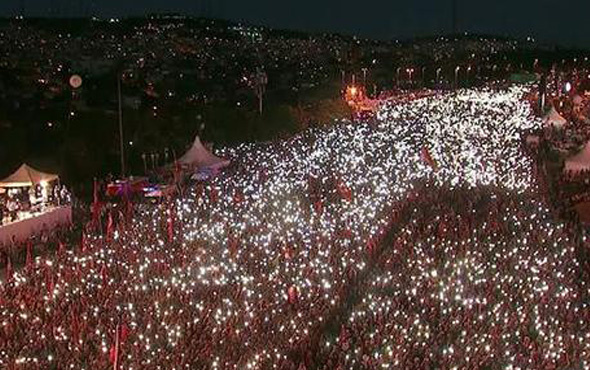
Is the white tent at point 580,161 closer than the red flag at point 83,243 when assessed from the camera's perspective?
No

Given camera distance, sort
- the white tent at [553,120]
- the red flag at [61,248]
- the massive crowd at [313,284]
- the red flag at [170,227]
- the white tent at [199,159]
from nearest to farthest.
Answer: the massive crowd at [313,284], the red flag at [61,248], the red flag at [170,227], the white tent at [199,159], the white tent at [553,120]

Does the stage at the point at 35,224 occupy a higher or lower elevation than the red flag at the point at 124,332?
lower

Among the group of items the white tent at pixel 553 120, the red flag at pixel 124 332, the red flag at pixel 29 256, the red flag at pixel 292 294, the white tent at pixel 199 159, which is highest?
the red flag at pixel 124 332

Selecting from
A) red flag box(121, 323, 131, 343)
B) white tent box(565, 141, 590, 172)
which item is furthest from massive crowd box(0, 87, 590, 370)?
white tent box(565, 141, 590, 172)

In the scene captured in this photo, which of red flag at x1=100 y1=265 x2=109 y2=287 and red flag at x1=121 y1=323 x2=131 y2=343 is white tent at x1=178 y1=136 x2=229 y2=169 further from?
red flag at x1=121 y1=323 x2=131 y2=343

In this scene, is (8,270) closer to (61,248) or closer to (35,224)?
(61,248)

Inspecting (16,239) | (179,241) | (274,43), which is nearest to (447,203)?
(179,241)

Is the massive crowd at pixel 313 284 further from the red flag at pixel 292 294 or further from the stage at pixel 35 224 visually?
Result: the stage at pixel 35 224

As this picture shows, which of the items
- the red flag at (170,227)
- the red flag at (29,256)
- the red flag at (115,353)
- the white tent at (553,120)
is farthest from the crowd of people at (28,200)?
the white tent at (553,120)

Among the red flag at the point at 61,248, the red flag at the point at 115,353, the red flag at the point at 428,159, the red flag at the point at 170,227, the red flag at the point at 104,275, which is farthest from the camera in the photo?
the red flag at the point at 428,159
